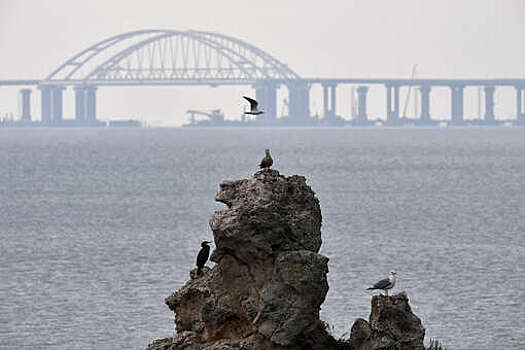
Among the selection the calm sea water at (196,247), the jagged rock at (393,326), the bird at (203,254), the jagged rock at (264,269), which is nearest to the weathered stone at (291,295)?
the jagged rock at (264,269)

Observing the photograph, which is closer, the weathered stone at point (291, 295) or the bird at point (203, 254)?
the weathered stone at point (291, 295)

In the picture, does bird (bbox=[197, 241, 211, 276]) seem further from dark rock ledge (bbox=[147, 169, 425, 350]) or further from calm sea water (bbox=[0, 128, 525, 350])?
calm sea water (bbox=[0, 128, 525, 350])

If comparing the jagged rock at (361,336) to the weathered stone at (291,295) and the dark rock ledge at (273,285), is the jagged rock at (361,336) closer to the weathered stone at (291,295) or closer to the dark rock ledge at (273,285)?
the dark rock ledge at (273,285)

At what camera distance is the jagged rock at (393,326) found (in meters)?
18.4

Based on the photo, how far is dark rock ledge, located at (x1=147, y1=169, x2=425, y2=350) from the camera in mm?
18047

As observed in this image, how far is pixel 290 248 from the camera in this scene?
18.4 m

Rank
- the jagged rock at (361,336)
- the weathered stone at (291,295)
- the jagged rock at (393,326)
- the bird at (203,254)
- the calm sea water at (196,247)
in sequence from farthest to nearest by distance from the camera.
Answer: the calm sea water at (196,247), the bird at (203,254), the jagged rock at (361,336), the jagged rock at (393,326), the weathered stone at (291,295)

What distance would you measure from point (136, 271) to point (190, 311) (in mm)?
24611

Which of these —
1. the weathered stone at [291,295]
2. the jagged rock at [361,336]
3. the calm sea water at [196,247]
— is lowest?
the calm sea water at [196,247]

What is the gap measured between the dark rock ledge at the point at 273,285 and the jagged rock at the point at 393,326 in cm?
1

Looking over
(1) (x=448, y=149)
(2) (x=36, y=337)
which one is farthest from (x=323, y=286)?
(1) (x=448, y=149)

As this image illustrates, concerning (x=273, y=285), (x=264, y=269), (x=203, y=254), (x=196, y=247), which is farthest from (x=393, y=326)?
(x=196, y=247)

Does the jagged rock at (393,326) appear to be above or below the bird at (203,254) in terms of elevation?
below

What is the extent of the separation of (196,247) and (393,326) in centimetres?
3157
